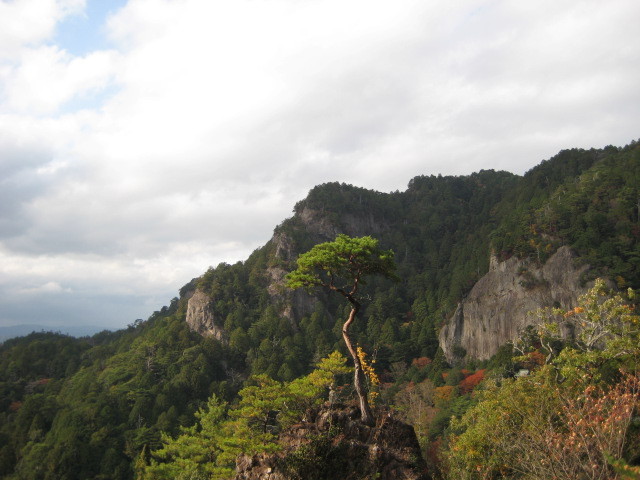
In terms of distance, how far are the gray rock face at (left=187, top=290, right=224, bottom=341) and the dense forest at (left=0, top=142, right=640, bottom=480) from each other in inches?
61.1

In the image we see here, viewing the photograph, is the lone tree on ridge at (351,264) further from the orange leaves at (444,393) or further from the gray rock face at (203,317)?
the gray rock face at (203,317)

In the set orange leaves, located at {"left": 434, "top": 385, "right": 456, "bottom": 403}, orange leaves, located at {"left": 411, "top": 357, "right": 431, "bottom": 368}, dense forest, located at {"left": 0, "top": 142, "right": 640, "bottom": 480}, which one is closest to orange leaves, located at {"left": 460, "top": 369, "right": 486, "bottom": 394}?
dense forest, located at {"left": 0, "top": 142, "right": 640, "bottom": 480}

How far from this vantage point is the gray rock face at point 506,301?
201 ft

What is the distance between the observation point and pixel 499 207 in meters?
122

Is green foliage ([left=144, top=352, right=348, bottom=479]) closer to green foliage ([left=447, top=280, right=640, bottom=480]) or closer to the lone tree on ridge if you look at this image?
the lone tree on ridge

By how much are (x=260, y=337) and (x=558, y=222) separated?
5388 cm

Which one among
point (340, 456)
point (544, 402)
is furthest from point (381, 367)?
point (340, 456)

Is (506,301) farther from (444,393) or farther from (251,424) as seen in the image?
(251,424)

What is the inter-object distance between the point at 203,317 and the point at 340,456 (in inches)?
3020

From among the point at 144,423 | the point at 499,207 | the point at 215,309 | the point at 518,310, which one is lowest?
the point at 144,423

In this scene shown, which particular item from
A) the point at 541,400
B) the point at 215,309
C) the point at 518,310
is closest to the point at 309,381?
the point at 541,400

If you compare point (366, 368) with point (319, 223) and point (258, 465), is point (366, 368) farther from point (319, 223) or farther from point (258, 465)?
point (319, 223)

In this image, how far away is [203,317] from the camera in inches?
3477

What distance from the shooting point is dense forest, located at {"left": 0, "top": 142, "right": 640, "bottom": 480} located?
1688cm
